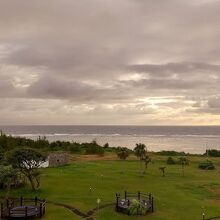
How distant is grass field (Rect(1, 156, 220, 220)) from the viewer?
172 feet

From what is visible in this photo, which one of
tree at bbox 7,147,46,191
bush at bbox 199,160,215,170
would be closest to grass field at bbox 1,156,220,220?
bush at bbox 199,160,215,170

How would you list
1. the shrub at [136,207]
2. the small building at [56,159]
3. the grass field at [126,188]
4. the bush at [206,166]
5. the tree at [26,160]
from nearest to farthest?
the shrub at [136,207] → the grass field at [126,188] → the tree at [26,160] → the small building at [56,159] → the bush at [206,166]

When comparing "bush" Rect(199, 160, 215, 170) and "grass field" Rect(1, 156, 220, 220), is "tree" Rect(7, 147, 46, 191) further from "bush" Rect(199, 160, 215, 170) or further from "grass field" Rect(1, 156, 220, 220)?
"bush" Rect(199, 160, 215, 170)

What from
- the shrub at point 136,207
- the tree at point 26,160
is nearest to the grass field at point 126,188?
the tree at point 26,160

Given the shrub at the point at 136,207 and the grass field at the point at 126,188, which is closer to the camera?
the shrub at the point at 136,207

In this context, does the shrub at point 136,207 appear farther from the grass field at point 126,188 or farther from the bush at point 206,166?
the bush at point 206,166

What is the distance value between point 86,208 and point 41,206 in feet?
22.7

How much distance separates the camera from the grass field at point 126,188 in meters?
52.5

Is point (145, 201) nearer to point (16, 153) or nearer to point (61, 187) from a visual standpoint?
point (61, 187)

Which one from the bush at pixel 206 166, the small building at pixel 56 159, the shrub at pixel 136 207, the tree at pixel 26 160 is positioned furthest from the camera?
the bush at pixel 206 166

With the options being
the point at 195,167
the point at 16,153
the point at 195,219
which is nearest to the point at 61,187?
the point at 16,153

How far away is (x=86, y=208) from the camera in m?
53.6

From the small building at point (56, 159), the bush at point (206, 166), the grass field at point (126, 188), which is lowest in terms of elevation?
the grass field at point (126, 188)

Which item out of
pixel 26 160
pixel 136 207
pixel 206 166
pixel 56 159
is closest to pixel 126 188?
pixel 26 160
